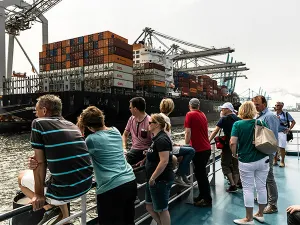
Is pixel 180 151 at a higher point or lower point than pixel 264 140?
lower

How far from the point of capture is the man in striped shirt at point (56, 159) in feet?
5.54

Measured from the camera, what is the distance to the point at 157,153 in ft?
8.21

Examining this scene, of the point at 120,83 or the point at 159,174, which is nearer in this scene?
the point at 159,174

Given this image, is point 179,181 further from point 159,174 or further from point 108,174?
point 108,174

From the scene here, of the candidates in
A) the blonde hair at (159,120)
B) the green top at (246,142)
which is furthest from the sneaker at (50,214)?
the green top at (246,142)

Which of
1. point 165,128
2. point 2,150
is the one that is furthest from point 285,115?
point 2,150

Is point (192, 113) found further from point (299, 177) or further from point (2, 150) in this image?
point (2, 150)

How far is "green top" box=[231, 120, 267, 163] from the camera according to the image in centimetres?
298

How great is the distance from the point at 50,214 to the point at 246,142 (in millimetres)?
2272

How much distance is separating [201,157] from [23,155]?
12758mm

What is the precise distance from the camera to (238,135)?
306 centimetres

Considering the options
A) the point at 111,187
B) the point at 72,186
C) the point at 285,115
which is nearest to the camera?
the point at 72,186

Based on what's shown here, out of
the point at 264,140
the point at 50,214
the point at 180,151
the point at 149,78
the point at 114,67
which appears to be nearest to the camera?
the point at 50,214

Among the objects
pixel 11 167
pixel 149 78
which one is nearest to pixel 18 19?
pixel 149 78
